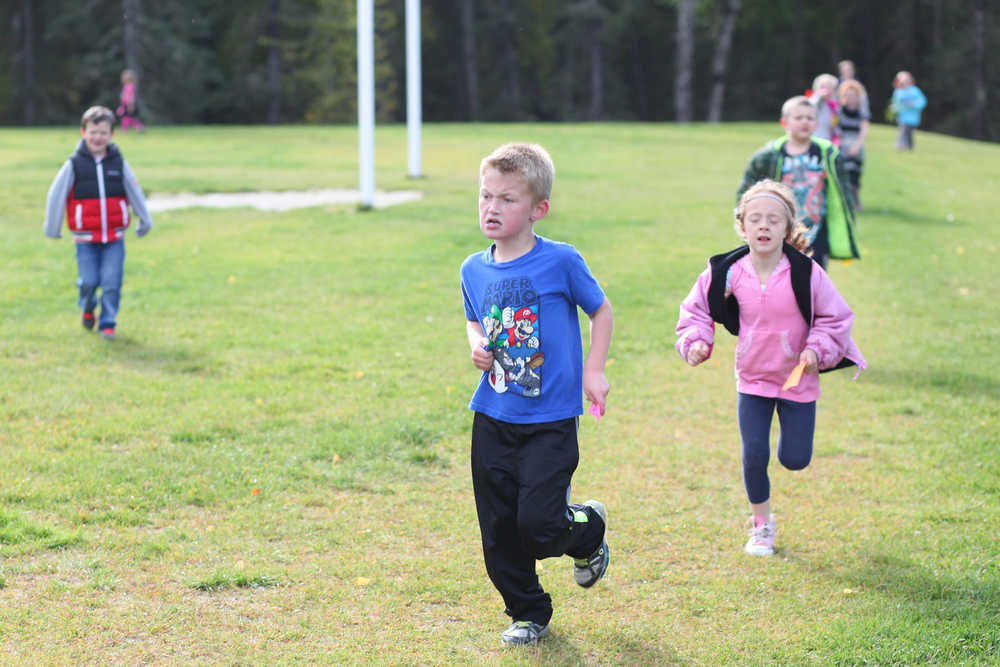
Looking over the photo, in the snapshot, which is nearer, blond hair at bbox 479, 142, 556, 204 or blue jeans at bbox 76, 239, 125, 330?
blond hair at bbox 479, 142, 556, 204

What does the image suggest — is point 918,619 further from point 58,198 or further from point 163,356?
point 58,198

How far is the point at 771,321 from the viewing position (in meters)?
5.06

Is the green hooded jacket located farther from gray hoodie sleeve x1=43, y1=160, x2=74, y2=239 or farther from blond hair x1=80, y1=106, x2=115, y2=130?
gray hoodie sleeve x1=43, y1=160, x2=74, y2=239

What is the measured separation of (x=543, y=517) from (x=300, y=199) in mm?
15547

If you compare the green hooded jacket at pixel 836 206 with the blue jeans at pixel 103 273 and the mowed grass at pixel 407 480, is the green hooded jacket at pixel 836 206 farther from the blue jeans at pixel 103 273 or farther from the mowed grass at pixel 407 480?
the blue jeans at pixel 103 273

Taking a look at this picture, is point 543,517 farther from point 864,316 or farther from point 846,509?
point 864,316

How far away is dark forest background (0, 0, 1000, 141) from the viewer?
54531 millimetres

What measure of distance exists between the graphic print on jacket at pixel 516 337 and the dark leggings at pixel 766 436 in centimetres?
145

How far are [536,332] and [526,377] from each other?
174 millimetres

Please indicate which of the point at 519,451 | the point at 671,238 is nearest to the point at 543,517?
the point at 519,451

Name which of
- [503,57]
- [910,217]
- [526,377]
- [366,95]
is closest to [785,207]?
[526,377]

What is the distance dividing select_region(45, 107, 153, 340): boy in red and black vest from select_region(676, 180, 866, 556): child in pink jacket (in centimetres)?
596

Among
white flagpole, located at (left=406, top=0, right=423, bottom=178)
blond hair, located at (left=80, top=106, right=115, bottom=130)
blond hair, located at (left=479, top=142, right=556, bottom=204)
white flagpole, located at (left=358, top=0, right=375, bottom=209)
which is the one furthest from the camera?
white flagpole, located at (left=406, top=0, right=423, bottom=178)

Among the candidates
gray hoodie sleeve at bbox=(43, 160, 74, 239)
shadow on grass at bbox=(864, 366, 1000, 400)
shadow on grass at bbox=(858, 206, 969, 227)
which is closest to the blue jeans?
gray hoodie sleeve at bbox=(43, 160, 74, 239)
